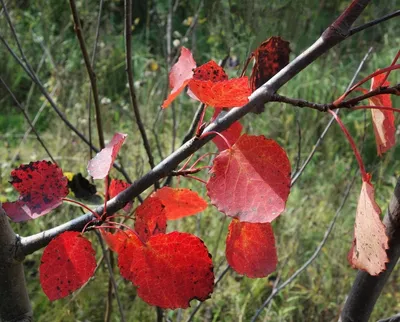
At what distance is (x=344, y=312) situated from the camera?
66 cm

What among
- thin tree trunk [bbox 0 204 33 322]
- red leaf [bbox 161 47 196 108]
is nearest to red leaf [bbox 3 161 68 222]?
thin tree trunk [bbox 0 204 33 322]

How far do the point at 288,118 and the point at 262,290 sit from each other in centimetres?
131

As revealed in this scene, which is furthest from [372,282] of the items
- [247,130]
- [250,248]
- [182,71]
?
[247,130]

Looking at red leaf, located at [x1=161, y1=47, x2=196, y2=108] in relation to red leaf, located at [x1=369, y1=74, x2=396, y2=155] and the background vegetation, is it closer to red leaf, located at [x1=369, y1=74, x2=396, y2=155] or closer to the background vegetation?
red leaf, located at [x1=369, y1=74, x2=396, y2=155]

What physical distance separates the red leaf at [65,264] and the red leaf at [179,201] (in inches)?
3.2

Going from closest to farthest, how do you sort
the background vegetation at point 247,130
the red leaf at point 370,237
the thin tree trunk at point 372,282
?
the red leaf at point 370,237
the thin tree trunk at point 372,282
the background vegetation at point 247,130

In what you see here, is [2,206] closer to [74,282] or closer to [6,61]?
[74,282]

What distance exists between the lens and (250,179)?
403mm

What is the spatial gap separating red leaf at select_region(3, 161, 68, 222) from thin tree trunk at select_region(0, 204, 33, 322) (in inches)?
0.8

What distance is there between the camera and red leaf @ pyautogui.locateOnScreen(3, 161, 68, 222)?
0.49 metres

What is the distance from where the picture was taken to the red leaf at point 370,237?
384mm

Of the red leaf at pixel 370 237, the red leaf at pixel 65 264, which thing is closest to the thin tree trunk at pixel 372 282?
the red leaf at pixel 370 237

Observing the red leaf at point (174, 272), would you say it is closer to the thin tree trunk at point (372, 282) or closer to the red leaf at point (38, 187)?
the red leaf at point (38, 187)

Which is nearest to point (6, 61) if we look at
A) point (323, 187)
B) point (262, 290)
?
point (323, 187)
